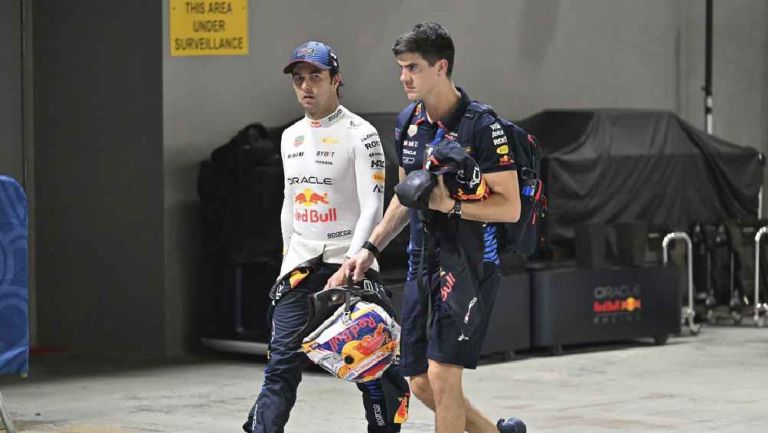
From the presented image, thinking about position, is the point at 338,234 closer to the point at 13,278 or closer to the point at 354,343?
the point at 354,343

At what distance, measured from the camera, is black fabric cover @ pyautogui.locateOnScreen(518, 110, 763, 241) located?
44.9 feet

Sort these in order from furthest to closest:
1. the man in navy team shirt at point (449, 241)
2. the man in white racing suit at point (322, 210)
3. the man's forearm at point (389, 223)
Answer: the man in white racing suit at point (322, 210) < the man's forearm at point (389, 223) < the man in navy team shirt at point (449, 241)

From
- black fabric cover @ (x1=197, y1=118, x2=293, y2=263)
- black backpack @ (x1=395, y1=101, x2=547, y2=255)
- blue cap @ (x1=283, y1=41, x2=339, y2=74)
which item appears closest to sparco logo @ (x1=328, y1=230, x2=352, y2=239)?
blue cap @ (x1=283, y1=41, x2=339, y2=74)

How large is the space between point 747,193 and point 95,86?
6346 mm

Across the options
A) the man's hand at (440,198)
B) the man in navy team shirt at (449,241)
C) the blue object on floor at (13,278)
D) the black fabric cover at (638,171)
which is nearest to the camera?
the man's hand at (440,198)

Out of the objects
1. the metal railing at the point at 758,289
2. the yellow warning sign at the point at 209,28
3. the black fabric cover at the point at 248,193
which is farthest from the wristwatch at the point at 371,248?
the metal railing at the point at 758,289

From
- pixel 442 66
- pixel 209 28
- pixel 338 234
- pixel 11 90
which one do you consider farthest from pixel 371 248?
pixel 11 90

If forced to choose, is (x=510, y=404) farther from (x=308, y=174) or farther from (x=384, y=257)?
(x=308, y=174)

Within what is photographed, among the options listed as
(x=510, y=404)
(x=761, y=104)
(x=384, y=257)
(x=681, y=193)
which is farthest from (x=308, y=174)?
(x=761, y=104)

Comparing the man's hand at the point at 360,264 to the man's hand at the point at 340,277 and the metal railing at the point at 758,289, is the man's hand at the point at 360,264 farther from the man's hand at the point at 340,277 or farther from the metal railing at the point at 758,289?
the metal railing at the point at 758,289

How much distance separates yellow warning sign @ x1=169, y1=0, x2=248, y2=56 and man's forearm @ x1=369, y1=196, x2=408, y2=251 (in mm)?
5861

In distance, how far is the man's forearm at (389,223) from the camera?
277 inches

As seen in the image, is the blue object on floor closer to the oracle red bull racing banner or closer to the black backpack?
the oracle red bull racing banner

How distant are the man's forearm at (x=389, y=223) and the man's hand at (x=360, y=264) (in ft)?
0.20
